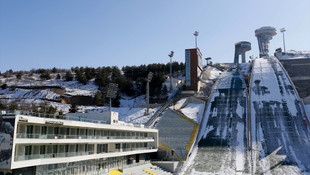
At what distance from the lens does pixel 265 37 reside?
365 feet

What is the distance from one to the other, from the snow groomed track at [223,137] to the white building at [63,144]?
8833mm

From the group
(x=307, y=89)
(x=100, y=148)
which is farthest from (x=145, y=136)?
(x=307, y=89)

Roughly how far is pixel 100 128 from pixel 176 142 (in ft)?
55.9

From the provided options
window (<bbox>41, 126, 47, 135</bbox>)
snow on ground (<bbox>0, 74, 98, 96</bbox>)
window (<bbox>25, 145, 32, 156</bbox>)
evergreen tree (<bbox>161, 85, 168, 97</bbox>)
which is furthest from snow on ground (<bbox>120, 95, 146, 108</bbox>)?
window (<bbox>25, 145, 32, 156</bbox>)

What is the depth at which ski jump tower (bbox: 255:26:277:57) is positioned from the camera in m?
110

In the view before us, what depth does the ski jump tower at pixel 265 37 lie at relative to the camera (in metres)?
110

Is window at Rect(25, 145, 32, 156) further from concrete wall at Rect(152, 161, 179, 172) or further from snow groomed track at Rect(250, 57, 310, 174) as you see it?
snow groomed track at Rect(250, 57, 310, 174)

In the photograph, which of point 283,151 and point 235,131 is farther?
point 235,131

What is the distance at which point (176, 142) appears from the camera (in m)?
44.8

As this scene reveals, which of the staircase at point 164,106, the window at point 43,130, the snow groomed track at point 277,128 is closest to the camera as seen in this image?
the window at point 43,130

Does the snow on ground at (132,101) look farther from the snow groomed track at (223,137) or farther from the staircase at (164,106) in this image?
the snow groomed track at (223,137)

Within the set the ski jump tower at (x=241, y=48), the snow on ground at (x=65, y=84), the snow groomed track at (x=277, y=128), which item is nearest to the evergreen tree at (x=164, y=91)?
the snow on ground at (x=65, y=84)

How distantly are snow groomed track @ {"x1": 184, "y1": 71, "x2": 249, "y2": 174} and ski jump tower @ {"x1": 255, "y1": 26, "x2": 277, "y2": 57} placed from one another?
51106mm

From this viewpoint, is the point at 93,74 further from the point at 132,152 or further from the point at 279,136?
the point at 279,136
